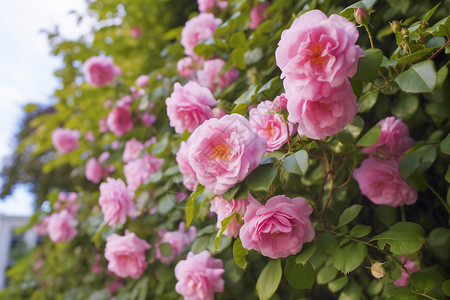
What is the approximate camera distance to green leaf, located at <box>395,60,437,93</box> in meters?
0.56

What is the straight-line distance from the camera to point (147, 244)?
112cm

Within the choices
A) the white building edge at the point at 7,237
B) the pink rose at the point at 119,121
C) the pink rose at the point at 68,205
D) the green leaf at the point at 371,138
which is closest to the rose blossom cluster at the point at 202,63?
the pink rose at the point at 119,121

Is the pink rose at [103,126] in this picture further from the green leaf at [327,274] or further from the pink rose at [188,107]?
the green leaf at [327,274]

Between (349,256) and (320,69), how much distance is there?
0.34 m

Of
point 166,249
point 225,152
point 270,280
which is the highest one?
point 225,152

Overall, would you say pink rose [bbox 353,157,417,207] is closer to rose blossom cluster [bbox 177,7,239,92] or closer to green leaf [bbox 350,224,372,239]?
green leaf [bbox 350,224,372,239]

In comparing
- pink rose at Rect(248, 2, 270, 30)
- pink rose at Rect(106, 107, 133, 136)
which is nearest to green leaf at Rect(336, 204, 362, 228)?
pink rose at Rect(248, 2, 270, 30)

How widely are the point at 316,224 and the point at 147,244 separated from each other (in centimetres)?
58

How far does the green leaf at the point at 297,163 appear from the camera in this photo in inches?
23.0

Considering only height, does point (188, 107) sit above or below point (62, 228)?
below

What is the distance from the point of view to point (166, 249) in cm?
107

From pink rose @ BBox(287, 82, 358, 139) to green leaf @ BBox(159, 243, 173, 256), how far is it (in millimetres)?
669

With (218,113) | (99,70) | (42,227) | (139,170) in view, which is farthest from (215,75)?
(42,227)

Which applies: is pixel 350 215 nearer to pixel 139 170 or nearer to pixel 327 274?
pixel 327 274
